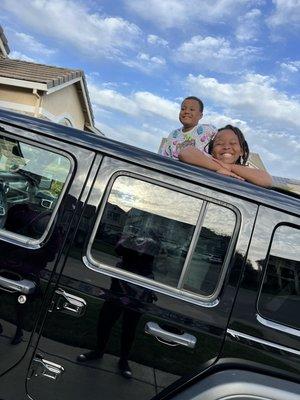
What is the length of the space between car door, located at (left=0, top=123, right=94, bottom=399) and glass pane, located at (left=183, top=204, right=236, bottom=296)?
1.92 feet

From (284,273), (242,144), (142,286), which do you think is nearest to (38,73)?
(242,144)

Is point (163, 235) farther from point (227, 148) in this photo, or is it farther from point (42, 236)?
point (227, 148)

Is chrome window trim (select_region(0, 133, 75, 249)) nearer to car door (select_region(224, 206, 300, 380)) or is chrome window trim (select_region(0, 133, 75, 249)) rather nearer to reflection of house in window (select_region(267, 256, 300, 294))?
car door (select_region(224, 206, 300, 380))

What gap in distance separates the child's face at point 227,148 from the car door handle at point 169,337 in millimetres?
1128

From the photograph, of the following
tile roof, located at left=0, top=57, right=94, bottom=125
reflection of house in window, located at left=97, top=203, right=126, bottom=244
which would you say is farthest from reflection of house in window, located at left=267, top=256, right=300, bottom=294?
tile roof, located at left=0, top=57, right=94, bottom=125

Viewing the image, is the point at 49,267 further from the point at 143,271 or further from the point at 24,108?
the point at 24,108

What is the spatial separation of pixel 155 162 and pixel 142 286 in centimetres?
58

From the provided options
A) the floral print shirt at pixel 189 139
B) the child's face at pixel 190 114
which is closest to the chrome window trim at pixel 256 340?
the floral print shirt at pixel 189 139

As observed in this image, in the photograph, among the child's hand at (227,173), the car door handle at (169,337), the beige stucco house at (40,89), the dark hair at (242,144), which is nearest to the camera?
the car door handle at (169,337)

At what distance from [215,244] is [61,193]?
749mm

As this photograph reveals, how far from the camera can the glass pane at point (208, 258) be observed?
1975 millimetres

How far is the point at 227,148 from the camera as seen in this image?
268 cm

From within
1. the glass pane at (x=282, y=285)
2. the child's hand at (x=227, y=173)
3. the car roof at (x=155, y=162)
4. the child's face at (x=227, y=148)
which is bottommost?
the glass pane at (x=282, y=285)

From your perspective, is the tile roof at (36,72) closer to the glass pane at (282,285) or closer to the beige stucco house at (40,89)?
the beige stucco house at (40,89)
